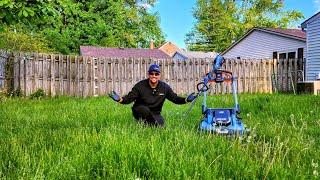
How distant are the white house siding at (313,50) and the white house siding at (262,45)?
3120 mm

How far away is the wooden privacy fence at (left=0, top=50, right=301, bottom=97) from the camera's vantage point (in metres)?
20.8

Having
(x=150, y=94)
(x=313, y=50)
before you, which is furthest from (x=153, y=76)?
(x=313, y=50)

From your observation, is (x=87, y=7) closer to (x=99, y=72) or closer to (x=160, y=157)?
(x=99, y=72)

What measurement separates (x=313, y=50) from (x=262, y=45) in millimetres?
8539

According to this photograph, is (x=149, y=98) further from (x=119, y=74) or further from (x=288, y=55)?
(x=288, y=55)

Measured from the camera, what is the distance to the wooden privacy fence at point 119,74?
20781 mm

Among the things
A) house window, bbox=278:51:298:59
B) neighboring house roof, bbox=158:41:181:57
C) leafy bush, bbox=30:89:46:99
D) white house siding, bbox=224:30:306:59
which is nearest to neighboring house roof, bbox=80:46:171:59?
white house siding, bbox=224:30:306:59

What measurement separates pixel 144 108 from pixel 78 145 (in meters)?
3.10

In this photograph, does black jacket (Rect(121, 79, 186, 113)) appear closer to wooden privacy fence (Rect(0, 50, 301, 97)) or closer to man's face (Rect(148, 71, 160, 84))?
man's face (Rect(148, 71, 160, 84))

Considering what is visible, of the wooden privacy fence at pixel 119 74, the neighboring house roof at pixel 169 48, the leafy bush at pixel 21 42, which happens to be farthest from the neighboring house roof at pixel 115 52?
the neighboring house roof at pixel 169 48

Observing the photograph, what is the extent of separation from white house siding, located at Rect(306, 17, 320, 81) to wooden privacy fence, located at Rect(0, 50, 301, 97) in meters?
1.05

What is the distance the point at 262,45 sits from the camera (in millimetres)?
34062

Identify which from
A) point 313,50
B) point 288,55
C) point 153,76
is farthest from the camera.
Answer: point 288,55

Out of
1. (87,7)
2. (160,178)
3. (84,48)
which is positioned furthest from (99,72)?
(87,7)
